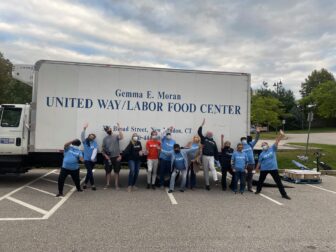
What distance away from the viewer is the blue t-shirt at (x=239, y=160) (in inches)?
397

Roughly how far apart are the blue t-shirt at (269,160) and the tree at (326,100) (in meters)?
53.0

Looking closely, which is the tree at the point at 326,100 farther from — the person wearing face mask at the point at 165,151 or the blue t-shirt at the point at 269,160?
the person wearing face mask at the point at 165,151

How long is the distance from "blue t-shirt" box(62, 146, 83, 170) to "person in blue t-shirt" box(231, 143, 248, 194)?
14.2 feet

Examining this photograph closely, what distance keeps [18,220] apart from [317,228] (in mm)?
5621

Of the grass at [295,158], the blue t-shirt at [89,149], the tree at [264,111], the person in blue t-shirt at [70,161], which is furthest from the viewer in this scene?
the tree at [264,111]

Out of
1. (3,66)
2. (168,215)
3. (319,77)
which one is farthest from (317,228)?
(319,77)

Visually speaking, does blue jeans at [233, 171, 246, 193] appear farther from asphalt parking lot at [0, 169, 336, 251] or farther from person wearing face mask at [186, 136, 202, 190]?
person wearing face mask at [186, 136, 202, 190]

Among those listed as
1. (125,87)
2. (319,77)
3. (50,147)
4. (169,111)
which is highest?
(319,77)

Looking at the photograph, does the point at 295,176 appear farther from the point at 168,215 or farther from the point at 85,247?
the point at 85,247

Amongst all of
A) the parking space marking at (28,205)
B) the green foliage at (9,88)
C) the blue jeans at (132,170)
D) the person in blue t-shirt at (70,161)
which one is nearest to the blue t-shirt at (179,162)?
the blue jeans at (132,170)

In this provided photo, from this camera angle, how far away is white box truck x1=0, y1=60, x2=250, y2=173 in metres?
10.4

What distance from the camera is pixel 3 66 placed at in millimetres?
36469

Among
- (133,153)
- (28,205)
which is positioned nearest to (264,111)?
(133,153)

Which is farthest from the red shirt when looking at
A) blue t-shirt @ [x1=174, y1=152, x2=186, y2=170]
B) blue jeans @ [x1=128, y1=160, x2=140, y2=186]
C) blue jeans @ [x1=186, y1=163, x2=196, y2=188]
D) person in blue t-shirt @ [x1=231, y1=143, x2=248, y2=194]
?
person in blue t-shirt @ [x1=231, y1=143, x2=248, y2=194]
